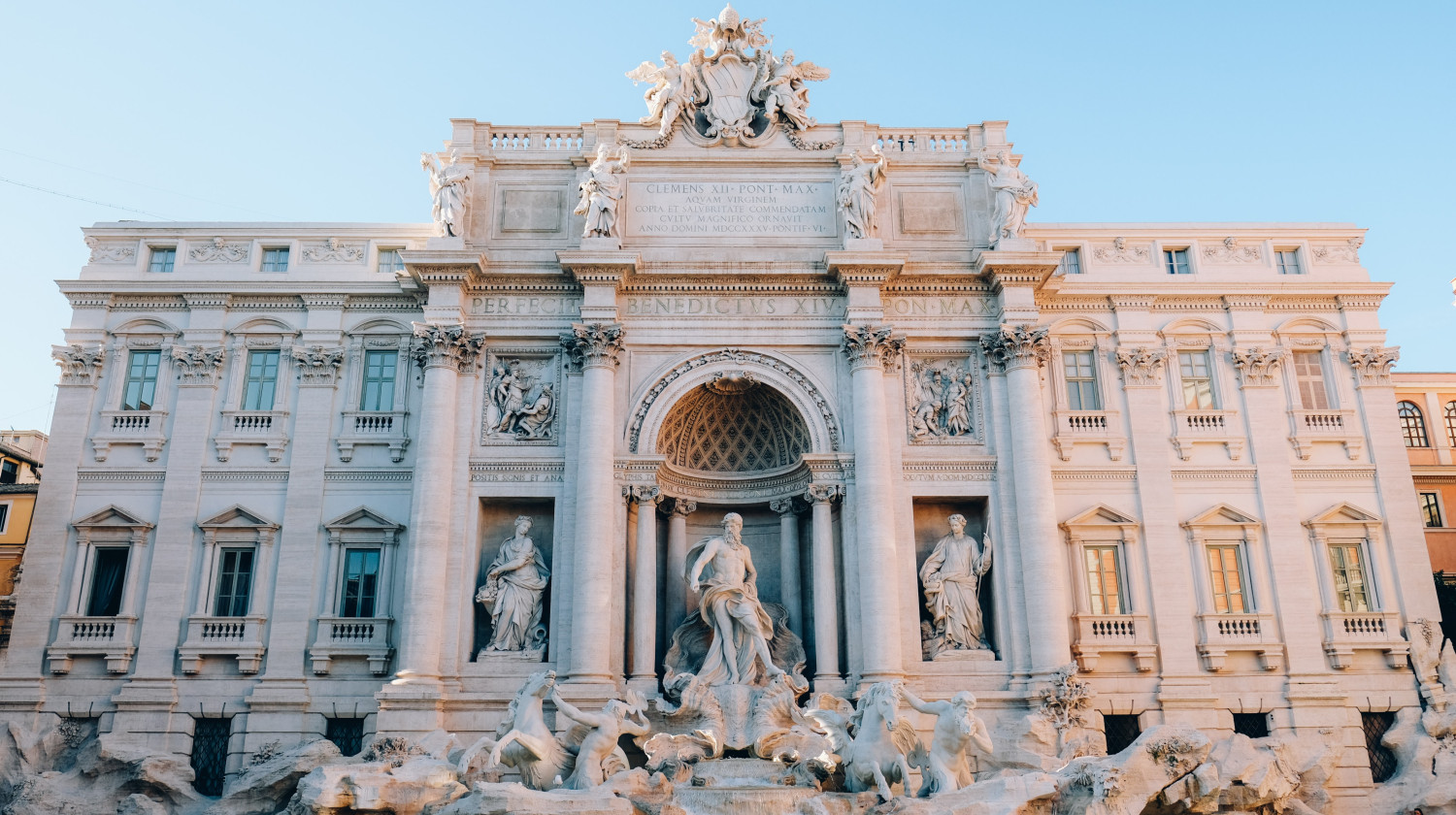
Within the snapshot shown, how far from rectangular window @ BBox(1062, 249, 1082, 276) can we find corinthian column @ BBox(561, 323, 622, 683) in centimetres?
1096

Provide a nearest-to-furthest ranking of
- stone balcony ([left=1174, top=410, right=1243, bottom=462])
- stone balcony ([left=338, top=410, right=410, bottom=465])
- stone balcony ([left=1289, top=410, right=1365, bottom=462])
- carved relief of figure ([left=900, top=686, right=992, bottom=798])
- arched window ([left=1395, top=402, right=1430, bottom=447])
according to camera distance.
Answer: carved relief of figure ([left=900, top=686, right=992, bottom=798]), stone balcony ([left=338, top=410, right=410, bottom=465]), stone balcony ([left=1174, top=410, right=1243, bottom=462]), stone balcony ([left=1289, top=410, right=1365, bottom=462]), arched window ([left=1395, top=402, right=1430, bottom=447])

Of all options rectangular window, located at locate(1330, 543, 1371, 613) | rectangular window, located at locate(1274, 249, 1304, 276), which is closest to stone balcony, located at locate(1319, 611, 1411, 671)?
rectangular window, located at locate(1330, 543, 1371, 613)

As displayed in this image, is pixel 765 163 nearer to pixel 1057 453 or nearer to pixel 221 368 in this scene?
pixel 1057 453

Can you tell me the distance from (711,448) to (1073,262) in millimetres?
9802

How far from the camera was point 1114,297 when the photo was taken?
27375 millimetres

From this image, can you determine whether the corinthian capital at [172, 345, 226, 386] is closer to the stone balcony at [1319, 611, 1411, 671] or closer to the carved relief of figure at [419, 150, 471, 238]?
the carved relief of figure at [419, 150, 471, 238]

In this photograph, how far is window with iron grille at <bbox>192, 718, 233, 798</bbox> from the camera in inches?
947

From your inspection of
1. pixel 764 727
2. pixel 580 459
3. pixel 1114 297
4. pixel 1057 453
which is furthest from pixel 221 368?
pixel 1114 297

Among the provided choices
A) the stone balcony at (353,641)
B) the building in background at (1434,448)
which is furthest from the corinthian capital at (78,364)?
the building in background at (1434,448)

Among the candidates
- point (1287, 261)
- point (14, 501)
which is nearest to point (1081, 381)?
point (1287, 261)

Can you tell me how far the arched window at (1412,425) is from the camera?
3734cm

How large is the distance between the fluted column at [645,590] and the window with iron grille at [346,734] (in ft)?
19.3

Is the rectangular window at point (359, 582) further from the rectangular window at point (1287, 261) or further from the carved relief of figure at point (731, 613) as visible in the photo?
the rectangular window at point (1287, 261)

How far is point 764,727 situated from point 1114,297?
13.3 m
